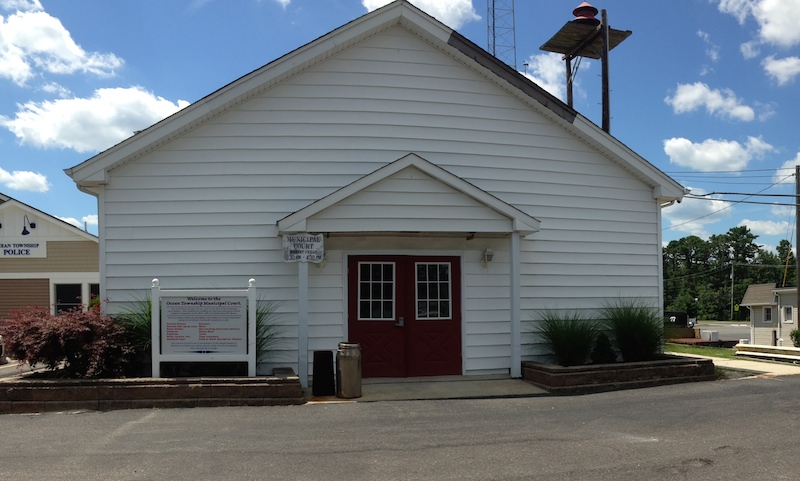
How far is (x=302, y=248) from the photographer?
10133 millimetres

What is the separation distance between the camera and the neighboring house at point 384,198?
10680 mm

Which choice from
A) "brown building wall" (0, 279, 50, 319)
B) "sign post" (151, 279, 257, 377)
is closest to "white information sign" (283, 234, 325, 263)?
"sign post" (151, 279, 257, 377)

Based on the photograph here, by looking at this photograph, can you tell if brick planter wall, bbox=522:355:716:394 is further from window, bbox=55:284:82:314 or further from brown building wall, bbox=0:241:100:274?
window, bbox=55:284:82:314

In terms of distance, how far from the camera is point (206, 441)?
7.00 metres

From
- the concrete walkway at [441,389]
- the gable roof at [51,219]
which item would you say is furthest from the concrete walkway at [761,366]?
the gable roof at [51,219]

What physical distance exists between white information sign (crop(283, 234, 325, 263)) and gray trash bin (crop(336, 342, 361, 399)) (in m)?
1.50

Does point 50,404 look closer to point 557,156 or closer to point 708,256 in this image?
point 557,156

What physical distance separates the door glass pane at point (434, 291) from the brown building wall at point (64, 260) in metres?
15.0


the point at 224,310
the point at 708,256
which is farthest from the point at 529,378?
the point at 708,256

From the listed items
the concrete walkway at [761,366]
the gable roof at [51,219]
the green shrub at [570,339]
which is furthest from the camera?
the gable roof at [51,219]

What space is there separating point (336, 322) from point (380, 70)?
4505 mm

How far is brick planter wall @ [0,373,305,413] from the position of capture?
8781mm

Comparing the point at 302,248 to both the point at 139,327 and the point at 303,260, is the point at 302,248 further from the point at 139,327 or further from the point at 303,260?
the point at 139,327

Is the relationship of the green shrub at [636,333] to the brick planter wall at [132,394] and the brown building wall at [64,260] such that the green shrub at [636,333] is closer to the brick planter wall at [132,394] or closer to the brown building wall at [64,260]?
the brick planter wall at [132,394]
